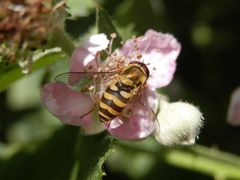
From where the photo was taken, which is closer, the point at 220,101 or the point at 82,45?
the point at 82,45

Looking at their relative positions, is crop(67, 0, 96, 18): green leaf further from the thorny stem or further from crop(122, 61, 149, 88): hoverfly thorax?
the thorny stem

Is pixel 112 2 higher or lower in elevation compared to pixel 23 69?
lower

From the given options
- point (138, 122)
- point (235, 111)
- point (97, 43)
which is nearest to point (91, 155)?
point (138, 122)

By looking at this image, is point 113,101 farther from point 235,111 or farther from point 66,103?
point 235,111

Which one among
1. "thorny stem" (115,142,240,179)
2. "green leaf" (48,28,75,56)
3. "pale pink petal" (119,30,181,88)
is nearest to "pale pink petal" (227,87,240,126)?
"thorny stem" (115,142,240,179)

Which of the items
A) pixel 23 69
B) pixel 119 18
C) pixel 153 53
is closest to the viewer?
pixel 23 69

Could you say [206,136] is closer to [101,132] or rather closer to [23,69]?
[101,132]

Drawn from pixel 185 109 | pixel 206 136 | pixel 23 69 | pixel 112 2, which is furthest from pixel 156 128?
pixel 206 136

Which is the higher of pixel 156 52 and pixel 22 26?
pixel 22 26

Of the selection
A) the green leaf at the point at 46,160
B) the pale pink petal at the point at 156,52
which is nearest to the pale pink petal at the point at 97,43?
the pale pink petal at the point at 156,52
